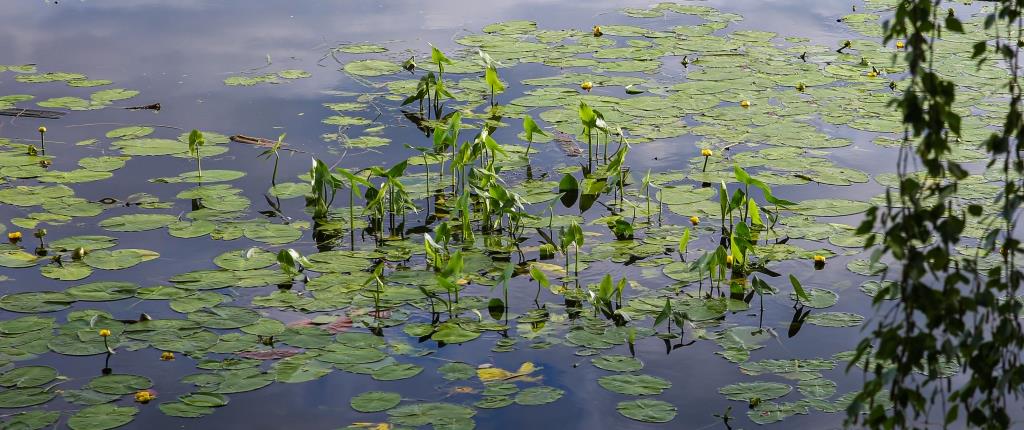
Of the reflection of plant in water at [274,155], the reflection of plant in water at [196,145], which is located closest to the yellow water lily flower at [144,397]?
the reflection of plant in water at [274,155]

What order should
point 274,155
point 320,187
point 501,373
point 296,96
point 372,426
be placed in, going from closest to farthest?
point 372,426 → point 501,373 → point 320,187 → point 274,155 → point 296,96

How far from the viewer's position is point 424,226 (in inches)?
165

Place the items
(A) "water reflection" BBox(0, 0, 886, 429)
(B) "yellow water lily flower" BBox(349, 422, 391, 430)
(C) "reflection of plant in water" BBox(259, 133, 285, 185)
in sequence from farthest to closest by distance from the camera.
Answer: (C) "reflection of plant in water" BBox(259, 133, 285, 185)
(A) "water reflection" BBox(0, 0, 886, 429)
(B) "yellow water lily flower" BBox(349, 422, 391, 430)

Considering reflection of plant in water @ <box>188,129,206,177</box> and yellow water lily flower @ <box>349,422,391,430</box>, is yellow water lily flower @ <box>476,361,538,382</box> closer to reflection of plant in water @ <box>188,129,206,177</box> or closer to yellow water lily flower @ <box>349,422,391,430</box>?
yellow water lily flower @ <box>349,422,391,430</box>

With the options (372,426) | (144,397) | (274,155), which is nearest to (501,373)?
(372,426)

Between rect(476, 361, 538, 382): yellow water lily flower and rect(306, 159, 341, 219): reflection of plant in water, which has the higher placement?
rect(306, 159, 341, 219): reflection of plant in water

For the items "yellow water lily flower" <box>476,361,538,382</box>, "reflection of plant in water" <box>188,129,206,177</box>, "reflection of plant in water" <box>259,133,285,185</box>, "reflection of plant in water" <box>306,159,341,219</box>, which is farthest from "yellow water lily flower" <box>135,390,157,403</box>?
"reflection of plant in water" <box>188,129,206,177</box>

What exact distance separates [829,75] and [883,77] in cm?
31

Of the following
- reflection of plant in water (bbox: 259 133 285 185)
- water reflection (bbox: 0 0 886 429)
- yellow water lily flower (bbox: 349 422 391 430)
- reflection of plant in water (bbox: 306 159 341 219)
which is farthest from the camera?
reflection of plant in water (bbox: 259 133 285 185)

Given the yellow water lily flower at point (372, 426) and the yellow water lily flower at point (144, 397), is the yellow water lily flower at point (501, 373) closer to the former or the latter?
the yellow water lily flower at point (372, 426)

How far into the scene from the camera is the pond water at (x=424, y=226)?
306 cm

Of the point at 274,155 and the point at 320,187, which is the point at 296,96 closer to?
the point at 274,155

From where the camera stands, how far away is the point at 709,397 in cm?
306

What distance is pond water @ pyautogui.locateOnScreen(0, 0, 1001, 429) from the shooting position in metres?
3.06
